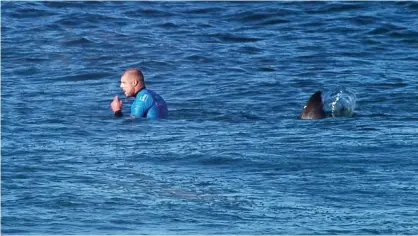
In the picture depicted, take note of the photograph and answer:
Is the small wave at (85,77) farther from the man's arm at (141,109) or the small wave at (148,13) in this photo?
the small wave at (148,13)

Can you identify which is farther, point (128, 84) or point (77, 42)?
point (77, 42)

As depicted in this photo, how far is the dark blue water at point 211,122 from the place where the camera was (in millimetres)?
9367

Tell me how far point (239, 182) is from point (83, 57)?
9510 mm

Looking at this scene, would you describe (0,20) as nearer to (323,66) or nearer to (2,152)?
(323,66)

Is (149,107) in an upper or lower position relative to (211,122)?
upper

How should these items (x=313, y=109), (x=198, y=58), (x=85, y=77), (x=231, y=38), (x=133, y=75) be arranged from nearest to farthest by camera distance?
(x=313, y=109) < (x=133, y=75) < (x=85, y=77) < (x=198, y=58) < (x=231, y=38)

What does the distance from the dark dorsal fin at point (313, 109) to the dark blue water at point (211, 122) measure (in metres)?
0.17

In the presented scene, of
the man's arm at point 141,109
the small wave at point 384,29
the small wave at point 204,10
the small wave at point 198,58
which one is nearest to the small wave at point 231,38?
the small wave at point 198,58

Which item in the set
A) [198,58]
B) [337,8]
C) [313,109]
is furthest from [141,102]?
[337,8]

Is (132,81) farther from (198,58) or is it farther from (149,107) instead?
(198,58)

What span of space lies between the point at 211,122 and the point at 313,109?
1296mm

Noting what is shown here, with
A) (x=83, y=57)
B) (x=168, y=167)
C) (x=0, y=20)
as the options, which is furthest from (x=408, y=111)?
(x=0, y=20)

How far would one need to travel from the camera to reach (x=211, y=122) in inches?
554

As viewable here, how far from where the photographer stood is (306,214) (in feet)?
30.5
